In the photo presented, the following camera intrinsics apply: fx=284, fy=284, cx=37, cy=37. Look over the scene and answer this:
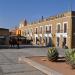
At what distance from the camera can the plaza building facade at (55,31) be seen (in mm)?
54719

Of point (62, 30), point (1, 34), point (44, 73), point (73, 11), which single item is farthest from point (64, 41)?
point (44, 73)

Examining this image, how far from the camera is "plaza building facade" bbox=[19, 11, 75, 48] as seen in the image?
5472cm

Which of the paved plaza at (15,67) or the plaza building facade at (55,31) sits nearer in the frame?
the paved plaza at (15,67)

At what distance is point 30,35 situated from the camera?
8619cm

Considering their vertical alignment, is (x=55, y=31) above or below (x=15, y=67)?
above

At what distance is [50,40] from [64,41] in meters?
10.1

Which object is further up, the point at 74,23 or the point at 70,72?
the point at 74,23

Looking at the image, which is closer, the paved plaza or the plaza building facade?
the paved plaza

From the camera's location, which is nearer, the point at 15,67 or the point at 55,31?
the point at 15,67

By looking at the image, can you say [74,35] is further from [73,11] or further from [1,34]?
[1,34]

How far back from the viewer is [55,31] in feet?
209

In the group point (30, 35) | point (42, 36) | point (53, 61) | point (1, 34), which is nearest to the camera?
point (53, 61)

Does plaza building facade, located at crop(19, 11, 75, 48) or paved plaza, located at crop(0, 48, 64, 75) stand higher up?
plaza building facade, located at crop(19, 11, 75, 48)

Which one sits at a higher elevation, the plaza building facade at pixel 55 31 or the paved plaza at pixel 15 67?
the plaza building facade at pixel 55 31
